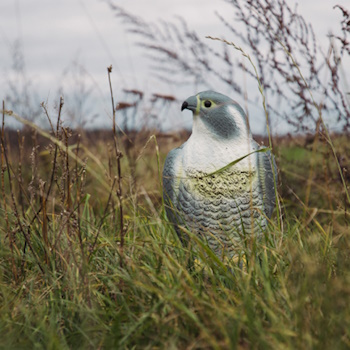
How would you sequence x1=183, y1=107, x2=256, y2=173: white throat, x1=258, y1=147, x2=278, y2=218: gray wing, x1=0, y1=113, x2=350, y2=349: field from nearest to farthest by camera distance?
x1=0, y1=113, x2=350, y2=349: field, x1=183, y1=107, x2=256, y2=173: white throat, x1=258, y1=147, x2=278, y2=218: gray wing

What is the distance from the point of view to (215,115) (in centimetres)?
242

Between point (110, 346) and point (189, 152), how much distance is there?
100cm

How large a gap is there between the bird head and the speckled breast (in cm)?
19

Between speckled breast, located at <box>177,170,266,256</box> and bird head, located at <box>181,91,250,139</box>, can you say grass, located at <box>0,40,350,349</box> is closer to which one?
speckled breast, located at <box>177,170,266,256</box>

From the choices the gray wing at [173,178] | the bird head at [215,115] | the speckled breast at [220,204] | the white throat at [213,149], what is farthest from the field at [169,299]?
the bird head at [215,115]

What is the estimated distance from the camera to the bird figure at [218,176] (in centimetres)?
242

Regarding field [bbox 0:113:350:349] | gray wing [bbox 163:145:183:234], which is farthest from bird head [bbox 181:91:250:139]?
field [bbox 0:113:350:349]

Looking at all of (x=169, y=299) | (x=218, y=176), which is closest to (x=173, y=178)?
(x=218, y=176)

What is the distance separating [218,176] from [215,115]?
277 millimetres

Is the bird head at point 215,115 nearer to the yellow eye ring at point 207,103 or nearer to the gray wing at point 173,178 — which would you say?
the yellow eye ring at point 207,103

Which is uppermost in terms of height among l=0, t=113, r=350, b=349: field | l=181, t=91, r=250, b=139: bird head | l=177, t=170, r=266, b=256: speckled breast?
l=181, t=91, r=250, b=139: bird head

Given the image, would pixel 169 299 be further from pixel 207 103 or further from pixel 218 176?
pixel 207 103

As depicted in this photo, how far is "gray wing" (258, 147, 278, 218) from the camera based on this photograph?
8.27ft

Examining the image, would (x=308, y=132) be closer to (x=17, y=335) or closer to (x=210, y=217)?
(x=210, y=217)
